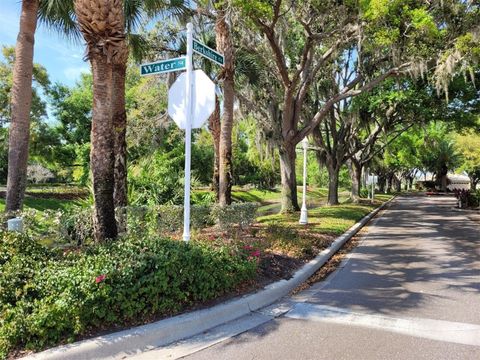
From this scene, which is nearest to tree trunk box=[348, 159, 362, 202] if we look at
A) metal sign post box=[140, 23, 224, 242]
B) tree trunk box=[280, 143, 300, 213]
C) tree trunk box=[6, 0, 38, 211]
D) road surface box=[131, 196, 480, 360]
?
tree trunk box=[280, 143, 300, 213]

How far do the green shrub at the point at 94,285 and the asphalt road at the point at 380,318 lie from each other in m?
0.84

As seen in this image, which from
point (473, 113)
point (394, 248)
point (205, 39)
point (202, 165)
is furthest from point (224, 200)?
point (202, 165)

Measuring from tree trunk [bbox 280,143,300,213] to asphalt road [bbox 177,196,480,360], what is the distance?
8.30 m

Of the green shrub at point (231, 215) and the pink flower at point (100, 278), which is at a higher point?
the green shrub at point (231, 215)

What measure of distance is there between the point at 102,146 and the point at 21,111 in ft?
14.6

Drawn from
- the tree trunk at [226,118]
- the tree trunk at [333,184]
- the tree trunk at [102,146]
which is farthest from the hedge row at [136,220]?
the tree trunk at [333,184]

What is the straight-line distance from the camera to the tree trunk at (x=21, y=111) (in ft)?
28.9

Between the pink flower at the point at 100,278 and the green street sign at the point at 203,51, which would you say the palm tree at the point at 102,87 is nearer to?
the green street sign at the point at 203,51

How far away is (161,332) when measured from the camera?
4258mm

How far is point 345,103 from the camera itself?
2464 cm

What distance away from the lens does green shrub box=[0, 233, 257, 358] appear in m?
3.86

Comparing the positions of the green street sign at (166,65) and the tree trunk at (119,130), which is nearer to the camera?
the green street sign at (166,65)

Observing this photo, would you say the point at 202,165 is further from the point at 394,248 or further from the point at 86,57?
the point at 86,57

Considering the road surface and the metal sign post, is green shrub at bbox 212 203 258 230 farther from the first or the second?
the metal sign post
